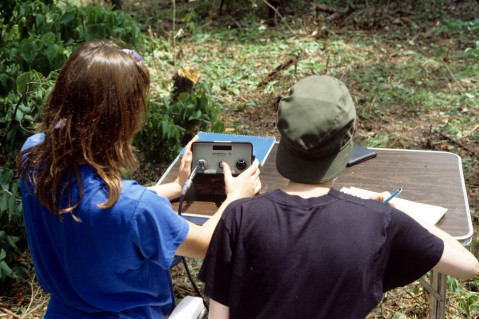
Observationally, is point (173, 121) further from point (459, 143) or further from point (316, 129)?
point (316, 129)

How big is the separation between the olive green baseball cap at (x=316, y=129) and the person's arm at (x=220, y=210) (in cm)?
32

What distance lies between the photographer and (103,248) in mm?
1292

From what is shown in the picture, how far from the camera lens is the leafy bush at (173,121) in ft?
11.8

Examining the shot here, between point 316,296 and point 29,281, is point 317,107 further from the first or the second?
point 29,281

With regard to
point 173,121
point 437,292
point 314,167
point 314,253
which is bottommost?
point 173,121

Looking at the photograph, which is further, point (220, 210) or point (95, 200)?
point (220, 210)

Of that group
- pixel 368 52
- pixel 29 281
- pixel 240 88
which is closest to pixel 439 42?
pixel 368 52

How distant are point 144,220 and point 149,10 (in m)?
7.86

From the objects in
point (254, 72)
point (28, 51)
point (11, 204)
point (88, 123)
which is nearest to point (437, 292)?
point (88, 123)

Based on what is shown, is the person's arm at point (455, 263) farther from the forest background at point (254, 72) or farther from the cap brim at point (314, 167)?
the forest background at point (254, 72)

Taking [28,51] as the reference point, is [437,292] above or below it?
below

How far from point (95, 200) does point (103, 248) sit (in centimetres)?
14

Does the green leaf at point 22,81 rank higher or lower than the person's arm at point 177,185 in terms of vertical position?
higher

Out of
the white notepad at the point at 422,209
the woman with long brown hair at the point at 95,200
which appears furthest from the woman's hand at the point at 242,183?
the white notepad at the point at 422,209
